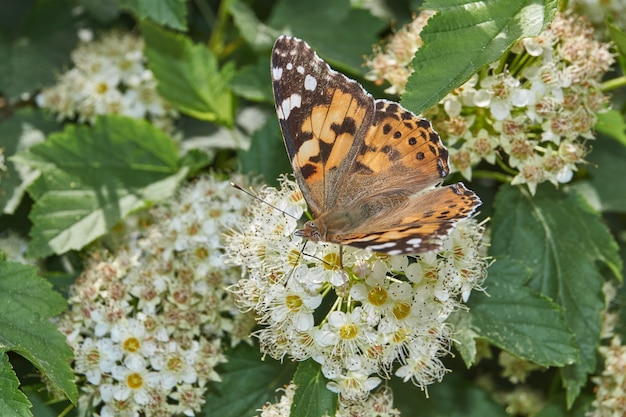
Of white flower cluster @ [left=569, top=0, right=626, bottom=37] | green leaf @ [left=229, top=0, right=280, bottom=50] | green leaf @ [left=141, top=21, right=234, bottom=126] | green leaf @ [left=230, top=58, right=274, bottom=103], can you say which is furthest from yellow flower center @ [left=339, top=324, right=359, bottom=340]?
white flower cluster @ [left=569, top=0, right=626, bottom=37]

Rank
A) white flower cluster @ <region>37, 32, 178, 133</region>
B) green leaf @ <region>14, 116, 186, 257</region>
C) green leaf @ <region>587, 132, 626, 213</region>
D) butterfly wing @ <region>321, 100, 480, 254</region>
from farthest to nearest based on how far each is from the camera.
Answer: white flower cluster @ <region>37, 32, 178, 133</region> → green leaf @ <region>587, 132, 626, 213</region> → green leaf @ <region>14, 116, 186, 257</region> → butterfly wing @ <region>321, 100, 480, 254</region>

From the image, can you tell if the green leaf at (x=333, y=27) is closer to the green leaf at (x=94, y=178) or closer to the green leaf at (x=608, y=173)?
the green leaf at (x=94, y=178)

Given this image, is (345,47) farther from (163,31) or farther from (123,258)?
(123,258)

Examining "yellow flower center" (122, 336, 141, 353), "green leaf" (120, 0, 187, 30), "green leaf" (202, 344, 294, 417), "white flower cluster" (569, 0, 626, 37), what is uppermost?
"white flower cluster" (569, 0, 626, 37)

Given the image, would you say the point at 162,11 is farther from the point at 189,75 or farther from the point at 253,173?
the point at 253,173

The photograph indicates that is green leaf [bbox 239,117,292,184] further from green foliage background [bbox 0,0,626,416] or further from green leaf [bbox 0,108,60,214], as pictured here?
green leaf [bbox 0,108,60,214]

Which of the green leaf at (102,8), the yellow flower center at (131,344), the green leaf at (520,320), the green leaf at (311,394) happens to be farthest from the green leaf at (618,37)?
the green leaf at (102,8)
